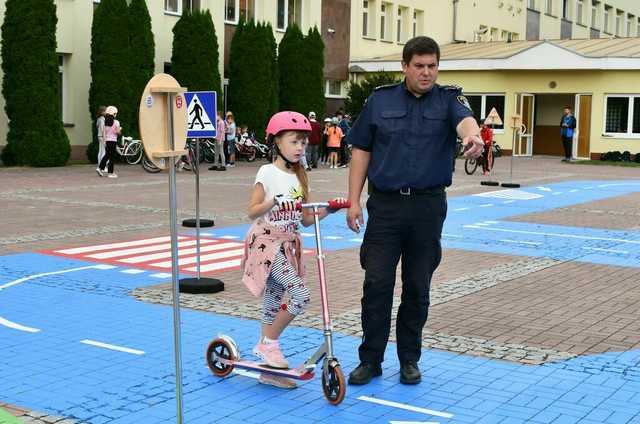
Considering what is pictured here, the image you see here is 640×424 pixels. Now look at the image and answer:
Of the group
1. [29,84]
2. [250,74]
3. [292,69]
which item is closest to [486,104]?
[292,69]

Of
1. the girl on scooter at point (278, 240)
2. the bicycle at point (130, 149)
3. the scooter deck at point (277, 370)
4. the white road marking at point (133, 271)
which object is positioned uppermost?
the girl on scooter at point (278, 240)

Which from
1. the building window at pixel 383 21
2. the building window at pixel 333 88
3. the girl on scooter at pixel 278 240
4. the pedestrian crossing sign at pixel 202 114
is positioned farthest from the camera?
the building window at pixel 383 21

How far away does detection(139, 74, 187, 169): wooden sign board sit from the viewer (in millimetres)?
4574

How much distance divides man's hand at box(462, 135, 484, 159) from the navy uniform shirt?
1.27 feet

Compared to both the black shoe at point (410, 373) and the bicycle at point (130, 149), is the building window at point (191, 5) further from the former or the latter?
the black shoe at point (410, 373)

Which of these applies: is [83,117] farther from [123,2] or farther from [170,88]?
[170,88]

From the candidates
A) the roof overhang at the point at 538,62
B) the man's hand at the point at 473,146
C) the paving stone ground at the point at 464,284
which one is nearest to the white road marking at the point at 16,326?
the paving stone ground at the point at 464,284

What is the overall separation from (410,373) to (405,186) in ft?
3.87

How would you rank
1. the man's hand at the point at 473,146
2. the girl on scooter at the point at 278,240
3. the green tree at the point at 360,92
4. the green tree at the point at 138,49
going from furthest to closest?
the green tree at the point at 360,92 → the green tree at the point at 138,49 → the girl on scooter at the point at 278,240 → the man's hand at the point at 473,146

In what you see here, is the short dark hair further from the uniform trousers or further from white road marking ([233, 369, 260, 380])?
white road marking ([233, 369, 260, 380])

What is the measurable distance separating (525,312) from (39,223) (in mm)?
8548

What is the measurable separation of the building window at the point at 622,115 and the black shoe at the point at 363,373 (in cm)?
3441

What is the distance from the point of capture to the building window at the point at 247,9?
122 ft

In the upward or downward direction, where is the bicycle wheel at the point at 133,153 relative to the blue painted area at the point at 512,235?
upward
